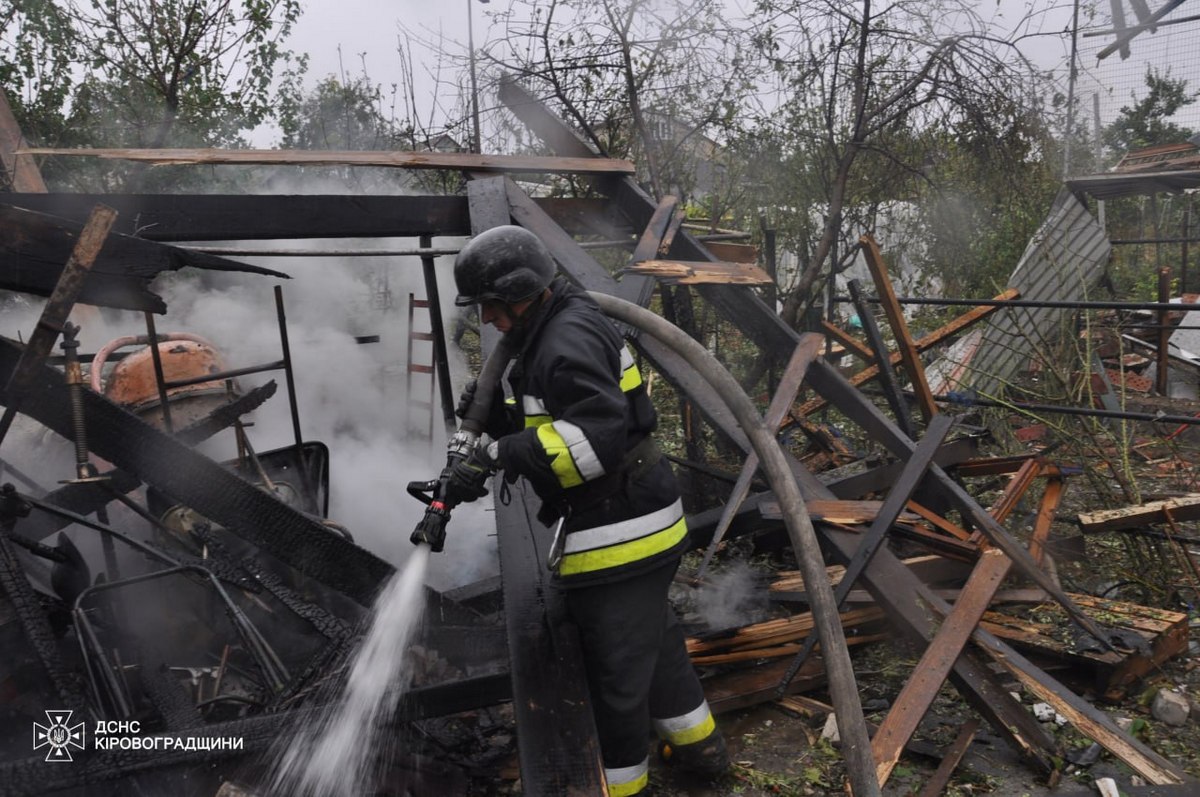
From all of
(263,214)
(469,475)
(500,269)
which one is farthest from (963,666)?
(263,214)

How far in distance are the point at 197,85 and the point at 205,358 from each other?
4274 mm

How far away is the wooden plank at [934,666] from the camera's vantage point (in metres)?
2.88


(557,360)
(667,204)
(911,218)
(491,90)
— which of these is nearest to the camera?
(557,360)

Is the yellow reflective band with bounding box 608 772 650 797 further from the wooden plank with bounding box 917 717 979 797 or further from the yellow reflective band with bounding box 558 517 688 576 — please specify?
the wooden plank with bounding box 917 717 979 797

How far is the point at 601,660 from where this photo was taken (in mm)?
2904

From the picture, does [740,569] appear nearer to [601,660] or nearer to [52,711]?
[601,660]

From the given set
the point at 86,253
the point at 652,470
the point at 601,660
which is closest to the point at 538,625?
the point at 601,660

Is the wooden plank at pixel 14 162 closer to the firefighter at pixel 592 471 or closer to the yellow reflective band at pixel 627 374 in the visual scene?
the firefighter at pixel 592 471

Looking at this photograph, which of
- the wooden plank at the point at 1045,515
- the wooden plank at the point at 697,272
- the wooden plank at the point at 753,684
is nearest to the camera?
the wooden plank at the point at 753,684

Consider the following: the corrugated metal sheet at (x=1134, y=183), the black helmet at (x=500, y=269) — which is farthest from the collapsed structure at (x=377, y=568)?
the corrugated metal sheet at (x=1134, y=183)

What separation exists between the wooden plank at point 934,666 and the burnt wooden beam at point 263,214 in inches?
129

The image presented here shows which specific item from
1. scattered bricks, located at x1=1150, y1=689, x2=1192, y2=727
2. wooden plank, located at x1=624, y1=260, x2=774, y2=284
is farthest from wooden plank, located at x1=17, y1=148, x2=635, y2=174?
scattered bricks, located at x1=1150, y1=689, x2=1192, y2=727

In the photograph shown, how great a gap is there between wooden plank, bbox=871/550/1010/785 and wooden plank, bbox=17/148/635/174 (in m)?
3.24

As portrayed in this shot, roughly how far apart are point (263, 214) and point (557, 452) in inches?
101
